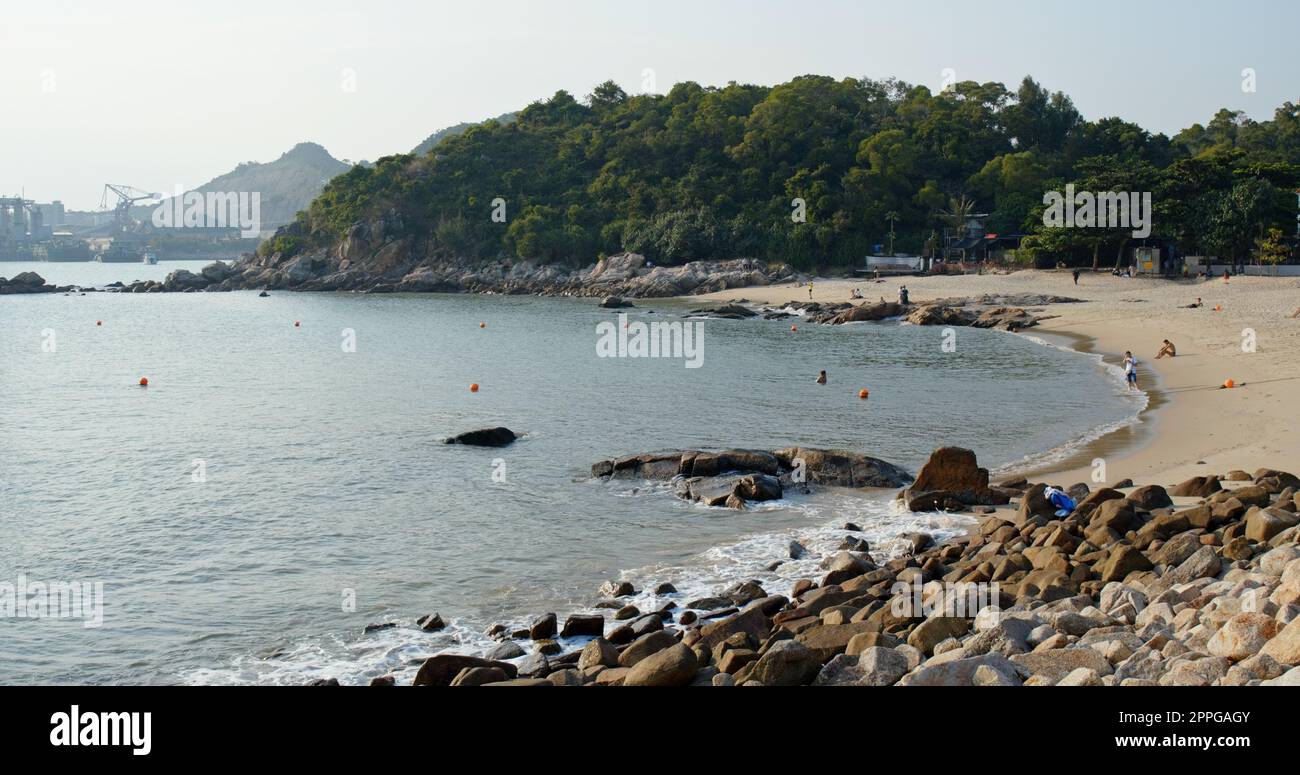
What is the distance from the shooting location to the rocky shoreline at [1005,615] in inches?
329

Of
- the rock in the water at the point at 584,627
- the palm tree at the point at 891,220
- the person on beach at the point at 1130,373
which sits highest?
the palm tree at the point at 891,220

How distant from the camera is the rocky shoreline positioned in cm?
837

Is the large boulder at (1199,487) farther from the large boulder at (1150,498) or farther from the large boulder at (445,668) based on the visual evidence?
the large boulder at (445,668)

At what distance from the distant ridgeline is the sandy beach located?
9509 mm

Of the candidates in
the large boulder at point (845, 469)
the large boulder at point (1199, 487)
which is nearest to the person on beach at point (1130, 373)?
the large boulder at point (845, 469)

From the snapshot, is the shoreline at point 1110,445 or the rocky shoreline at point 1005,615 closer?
the rocky shoreline at point 1005,615

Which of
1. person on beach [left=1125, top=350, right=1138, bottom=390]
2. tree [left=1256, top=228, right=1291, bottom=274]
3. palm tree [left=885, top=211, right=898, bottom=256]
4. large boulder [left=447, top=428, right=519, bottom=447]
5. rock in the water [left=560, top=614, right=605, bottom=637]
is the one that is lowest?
rock in the water [left=560, top=614, right=605, bottom=637]

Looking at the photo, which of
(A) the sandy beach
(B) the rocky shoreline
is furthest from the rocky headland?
(B) the rocky shoreline

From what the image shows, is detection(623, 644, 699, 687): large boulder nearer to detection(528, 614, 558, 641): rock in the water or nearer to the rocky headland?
detection(528, 614, 558, 641): rock in the water

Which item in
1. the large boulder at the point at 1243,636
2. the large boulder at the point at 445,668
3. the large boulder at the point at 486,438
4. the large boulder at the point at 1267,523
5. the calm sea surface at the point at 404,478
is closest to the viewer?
the large boulder at the point at 1243,636

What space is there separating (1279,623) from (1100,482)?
39.0 ft

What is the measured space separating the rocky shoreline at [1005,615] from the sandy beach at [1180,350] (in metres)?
3.89
